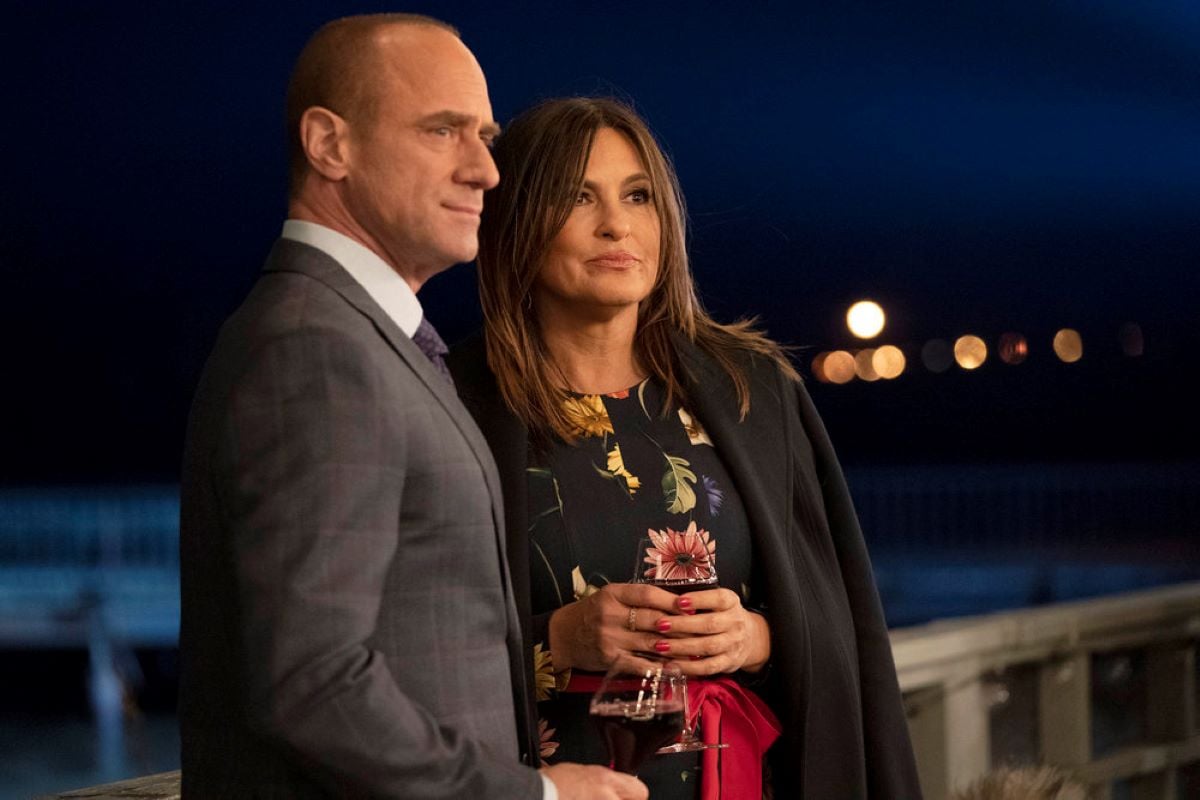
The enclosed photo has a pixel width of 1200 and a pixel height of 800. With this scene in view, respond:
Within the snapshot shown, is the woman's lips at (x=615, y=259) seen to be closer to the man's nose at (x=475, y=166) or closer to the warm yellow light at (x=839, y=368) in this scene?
the man's nose at (x=475, y=166)

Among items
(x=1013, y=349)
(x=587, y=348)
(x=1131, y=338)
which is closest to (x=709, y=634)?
(x=587, y=348)

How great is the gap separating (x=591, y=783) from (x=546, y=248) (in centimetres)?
94

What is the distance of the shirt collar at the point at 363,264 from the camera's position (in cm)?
164

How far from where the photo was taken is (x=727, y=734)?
2.30 metres

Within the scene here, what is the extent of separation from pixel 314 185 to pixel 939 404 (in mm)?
34253

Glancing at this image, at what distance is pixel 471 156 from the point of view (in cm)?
167

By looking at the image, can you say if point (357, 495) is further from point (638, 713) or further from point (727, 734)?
point (727, 734)

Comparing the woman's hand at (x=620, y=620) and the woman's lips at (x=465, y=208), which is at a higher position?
the woman's lips at (x=465, y=208)

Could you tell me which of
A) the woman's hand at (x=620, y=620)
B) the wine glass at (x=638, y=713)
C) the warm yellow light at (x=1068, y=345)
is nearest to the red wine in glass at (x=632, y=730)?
the wine glass at (x=638, y=713)

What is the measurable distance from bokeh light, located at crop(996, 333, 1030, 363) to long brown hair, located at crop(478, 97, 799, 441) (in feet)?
125

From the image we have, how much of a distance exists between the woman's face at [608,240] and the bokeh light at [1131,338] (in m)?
37.0

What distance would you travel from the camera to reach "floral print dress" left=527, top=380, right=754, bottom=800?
231 cm

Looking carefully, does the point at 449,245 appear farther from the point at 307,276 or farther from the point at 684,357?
the point at 684,357

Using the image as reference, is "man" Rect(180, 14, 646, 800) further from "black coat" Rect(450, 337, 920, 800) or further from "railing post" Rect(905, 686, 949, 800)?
"railing post" Rect(905, 686, 949, 800)
